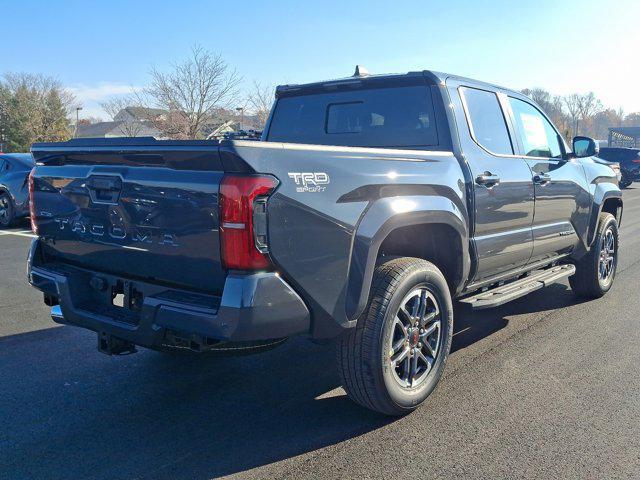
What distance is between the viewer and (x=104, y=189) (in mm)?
3068

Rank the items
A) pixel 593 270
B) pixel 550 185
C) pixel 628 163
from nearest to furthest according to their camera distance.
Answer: pixel 550 185, pixel 593 270, pixel 628 163

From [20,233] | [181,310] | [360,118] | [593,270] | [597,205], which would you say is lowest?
[20,233]

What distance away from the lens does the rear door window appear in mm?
4250

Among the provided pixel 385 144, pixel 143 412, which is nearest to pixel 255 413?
pixel 143 412

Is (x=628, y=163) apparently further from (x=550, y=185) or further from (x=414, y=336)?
(x=414, y=336)

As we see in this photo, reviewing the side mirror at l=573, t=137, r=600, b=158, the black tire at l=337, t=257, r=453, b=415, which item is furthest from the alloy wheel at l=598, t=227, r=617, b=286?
the black tire at l=337, t=257, r=453, b=415

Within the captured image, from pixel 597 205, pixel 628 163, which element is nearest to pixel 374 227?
pixel 597 205

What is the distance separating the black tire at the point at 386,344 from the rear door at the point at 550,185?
1.81 meters

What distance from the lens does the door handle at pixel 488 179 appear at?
13.0 feet

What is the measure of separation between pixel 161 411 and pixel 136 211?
4.26 feet

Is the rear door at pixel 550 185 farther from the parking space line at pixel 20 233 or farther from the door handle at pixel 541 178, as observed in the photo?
the parking space line at pixel 20 233

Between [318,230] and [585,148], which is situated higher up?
[585,148]

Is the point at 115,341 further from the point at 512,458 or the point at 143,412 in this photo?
the point at 512,458

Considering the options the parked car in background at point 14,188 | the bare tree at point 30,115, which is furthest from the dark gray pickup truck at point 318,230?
the bare tree at point 30,115
